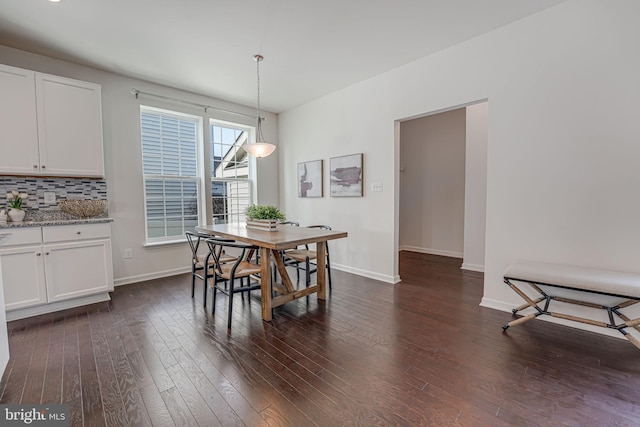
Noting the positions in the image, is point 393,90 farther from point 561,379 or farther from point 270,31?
point 561,379

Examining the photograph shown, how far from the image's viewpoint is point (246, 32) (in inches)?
107

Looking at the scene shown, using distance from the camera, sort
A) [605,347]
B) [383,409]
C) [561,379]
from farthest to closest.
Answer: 1. [605,347]
2. [561,379]
3. [383,409]

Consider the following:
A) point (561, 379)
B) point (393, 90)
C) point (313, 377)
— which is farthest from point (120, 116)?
point (561, 379)

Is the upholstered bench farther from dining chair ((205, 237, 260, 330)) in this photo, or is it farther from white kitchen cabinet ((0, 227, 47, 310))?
white kitchen cabinet ((0, 227, 47, 310))

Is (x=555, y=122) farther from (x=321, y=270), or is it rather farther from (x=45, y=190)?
(x=45, y=190)

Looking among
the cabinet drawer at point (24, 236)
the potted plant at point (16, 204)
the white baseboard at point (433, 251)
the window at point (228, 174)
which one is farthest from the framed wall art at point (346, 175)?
the potted plant at point (16, 204)

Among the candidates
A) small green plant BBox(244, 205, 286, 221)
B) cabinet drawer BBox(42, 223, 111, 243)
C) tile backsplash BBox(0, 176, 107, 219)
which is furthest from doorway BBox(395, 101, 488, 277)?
tile backsplash BBox(0, 176, 107, 219)

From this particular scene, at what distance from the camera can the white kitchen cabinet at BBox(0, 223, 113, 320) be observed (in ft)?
8.57

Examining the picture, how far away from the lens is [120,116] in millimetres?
3676

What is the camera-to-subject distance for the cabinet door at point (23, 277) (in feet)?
8.42

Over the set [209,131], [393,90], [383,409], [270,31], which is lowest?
[383,409]

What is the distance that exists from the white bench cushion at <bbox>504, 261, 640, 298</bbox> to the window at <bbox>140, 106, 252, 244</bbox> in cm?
375

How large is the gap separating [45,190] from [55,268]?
3.33 ft

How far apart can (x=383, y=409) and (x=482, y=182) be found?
3.84m
